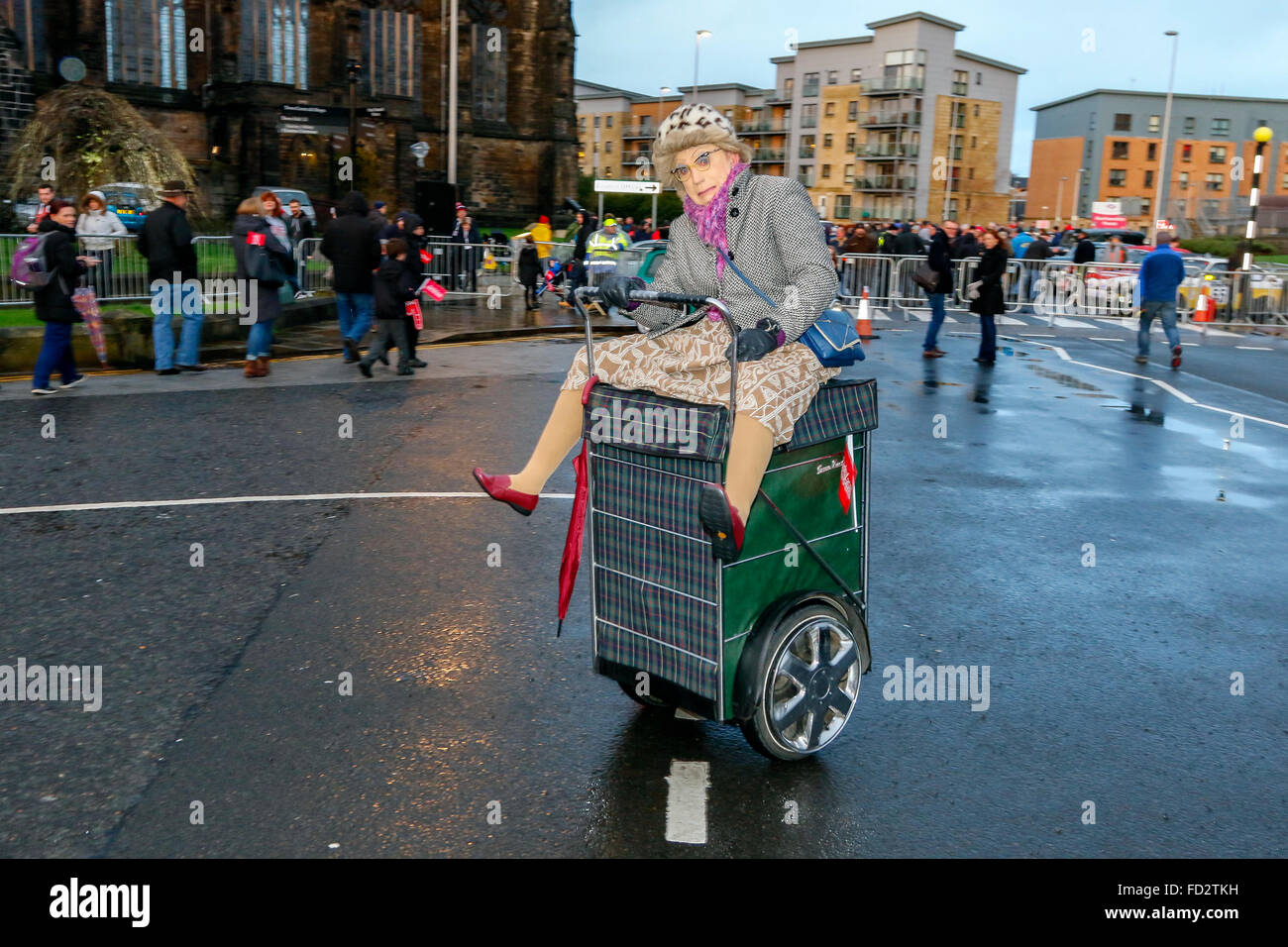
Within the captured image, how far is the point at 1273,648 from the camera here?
5.40m

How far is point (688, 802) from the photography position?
3.76 meters

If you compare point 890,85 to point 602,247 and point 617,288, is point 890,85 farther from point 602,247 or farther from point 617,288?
point 617,288

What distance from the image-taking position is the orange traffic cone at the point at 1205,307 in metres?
26.2

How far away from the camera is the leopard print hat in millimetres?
4094

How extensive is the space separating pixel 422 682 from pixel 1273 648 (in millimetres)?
3808

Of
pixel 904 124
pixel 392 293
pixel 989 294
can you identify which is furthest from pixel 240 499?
pixel 904 124

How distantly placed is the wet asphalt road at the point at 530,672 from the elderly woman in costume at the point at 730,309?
3.08ft

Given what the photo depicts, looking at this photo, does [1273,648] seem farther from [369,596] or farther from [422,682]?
[369,596]

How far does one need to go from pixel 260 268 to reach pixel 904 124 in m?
84.8

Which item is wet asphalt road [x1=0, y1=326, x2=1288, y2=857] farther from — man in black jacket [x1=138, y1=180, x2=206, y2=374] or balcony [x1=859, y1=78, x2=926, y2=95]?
balcony [x1=859, y1=78, x2=926, y2=95]

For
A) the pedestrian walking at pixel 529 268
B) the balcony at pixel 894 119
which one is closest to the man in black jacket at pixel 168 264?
the pedestrian walking at pixel 529 268

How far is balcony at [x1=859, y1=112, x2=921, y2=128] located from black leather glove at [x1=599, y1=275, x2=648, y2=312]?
92641mm

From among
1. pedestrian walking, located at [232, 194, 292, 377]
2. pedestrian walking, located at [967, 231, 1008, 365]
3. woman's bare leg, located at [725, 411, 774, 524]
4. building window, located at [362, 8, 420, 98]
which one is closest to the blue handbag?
woman's bare leg, located at [725, 411, 774, 524]

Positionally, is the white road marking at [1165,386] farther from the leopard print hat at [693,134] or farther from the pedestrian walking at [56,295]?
the pedestrian walking at [56,295]
